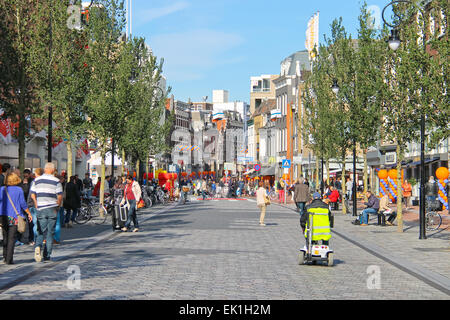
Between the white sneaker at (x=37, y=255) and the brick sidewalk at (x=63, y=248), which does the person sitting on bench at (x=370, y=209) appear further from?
the white sneaker at (x=37, y=255)

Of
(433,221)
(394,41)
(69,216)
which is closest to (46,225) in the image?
(69,216)

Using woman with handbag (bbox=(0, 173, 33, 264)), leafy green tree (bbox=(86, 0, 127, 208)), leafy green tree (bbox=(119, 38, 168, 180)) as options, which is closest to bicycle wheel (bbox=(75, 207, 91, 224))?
leafy green tree (bbox=(86, 0, 127, 208))

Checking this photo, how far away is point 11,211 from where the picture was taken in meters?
14.9

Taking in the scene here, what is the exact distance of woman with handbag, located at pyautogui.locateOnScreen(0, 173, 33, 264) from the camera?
1472 centimetres

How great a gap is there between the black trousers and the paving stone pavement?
31 cm

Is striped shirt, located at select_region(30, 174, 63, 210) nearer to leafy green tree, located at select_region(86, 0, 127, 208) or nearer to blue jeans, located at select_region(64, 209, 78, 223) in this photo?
blue jeans, located at select_region(64, 209, 78, 223)

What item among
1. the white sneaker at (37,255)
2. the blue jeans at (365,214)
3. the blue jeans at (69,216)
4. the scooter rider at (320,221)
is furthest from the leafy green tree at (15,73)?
the blue jeans at (365,214)

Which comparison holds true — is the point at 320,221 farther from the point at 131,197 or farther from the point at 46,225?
the point at 131,197

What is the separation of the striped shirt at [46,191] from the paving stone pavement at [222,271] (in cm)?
116

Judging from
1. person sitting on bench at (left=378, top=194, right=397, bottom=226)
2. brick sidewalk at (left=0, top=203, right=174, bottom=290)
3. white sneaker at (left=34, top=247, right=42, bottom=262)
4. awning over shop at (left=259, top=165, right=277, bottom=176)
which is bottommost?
brick sidewalk at (left=0, top=203, right=174, bottom=290)

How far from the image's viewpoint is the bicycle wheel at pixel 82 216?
92.6ft

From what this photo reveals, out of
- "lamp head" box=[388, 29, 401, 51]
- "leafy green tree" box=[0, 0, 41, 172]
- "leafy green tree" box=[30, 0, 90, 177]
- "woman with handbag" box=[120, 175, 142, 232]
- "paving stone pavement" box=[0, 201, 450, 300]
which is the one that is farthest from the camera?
"leafy green tree" box=[30, 0, 90, 177]
